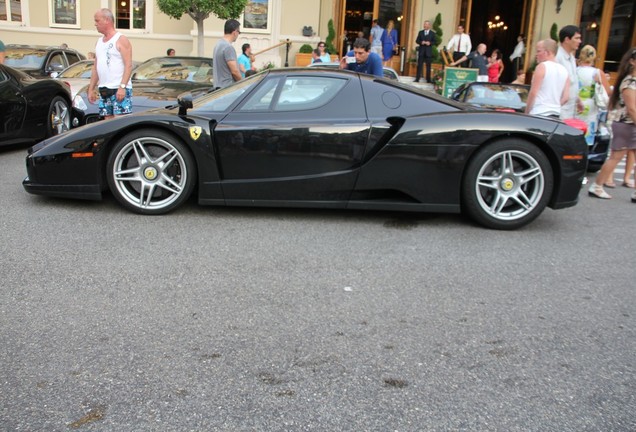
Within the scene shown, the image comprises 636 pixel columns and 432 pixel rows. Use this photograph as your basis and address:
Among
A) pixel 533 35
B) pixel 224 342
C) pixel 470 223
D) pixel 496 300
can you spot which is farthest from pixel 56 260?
pixel 533 35

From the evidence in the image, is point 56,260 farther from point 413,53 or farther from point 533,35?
point 533,35

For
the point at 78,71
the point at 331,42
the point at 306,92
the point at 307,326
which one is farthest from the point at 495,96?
the point at 331,42

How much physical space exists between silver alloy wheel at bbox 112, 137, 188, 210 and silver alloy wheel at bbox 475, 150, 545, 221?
2.48m

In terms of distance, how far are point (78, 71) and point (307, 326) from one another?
32.1 feet

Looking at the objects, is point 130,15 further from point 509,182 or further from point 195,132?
point 509,182

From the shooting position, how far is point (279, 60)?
18.6 metres

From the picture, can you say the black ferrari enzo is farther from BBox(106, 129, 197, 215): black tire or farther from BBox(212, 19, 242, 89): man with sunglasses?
BBox(212, 19, 242, 89): man with sunglasses

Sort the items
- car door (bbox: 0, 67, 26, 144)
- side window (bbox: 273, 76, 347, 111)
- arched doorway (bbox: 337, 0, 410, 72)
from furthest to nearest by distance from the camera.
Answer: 1. arched doorway (bbox: 337, 0, 410, 72)
2. car door (bbox: 0, 67, 26, 144)
3. side window (bbox: 273, 76, 347, 111)

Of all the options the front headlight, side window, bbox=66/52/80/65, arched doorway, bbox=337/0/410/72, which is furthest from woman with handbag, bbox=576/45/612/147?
arched doorway, bbox=337/0/410/72

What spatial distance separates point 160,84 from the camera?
8.78 meters

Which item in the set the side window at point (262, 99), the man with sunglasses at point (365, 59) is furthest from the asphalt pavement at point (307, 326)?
the man with sunglasses at point (365, 59)

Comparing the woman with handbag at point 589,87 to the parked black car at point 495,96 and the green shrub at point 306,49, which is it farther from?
the green shrub at point 306,49

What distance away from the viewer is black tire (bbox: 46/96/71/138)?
8383 millimetres

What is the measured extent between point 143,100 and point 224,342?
17.9 ft
